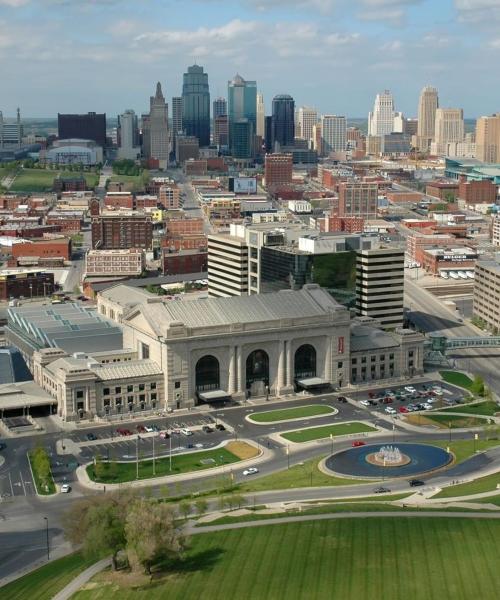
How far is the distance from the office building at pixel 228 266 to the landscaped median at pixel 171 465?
160 feet

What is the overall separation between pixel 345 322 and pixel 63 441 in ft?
109

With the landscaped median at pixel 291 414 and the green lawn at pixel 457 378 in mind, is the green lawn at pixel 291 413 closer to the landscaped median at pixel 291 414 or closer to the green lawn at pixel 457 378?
the landscaped median at pixel 291 414

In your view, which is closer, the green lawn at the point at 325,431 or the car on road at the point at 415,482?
the car on road at the point at 415,482

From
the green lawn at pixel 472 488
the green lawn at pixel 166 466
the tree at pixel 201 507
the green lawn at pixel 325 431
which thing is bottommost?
the green lawn at pixel 166 466

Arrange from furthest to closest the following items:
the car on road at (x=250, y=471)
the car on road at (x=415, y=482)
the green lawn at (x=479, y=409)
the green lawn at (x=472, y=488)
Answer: the green lawn at (x=479, y=409)
the car on road at (x=250, y=471)
the car on road at (x=415, y=482)
the green lawn at (x=472, y=488)

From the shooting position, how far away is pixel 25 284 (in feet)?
553

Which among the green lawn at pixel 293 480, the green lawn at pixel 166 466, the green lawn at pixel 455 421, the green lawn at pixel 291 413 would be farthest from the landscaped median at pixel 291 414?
the green lawn at pixel 293 480

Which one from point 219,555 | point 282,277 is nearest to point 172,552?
point 219,555

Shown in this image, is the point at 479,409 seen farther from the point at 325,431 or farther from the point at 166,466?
the point at 166,466

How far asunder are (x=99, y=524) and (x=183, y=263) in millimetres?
130232

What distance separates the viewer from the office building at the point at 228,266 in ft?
452

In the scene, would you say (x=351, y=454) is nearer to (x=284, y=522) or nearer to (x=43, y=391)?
(x=284, y=522)

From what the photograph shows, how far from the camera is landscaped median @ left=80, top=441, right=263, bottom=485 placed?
83500mm

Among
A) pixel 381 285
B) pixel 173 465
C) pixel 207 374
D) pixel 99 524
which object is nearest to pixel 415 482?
pixel 173 465
